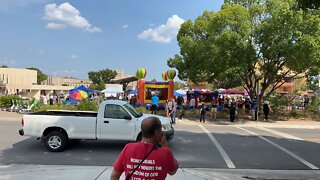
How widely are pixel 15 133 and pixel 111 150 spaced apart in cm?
560

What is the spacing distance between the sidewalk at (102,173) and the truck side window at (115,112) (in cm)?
272

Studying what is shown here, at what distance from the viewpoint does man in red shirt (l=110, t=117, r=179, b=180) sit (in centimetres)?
312

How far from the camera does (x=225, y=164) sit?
31.6 ft

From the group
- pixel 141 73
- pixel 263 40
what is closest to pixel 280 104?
pixel 263 40

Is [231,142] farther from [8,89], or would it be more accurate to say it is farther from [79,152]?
[8,89]

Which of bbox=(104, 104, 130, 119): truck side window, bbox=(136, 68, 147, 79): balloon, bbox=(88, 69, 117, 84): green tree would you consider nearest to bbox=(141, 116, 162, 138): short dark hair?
bbox=(104, 104, 130, 119): truck side window

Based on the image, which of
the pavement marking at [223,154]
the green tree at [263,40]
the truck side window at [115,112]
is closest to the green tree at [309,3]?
the pavement marking at [223,154]

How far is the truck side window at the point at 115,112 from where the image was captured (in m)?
10.7

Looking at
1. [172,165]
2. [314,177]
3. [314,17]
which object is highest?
[314,17]

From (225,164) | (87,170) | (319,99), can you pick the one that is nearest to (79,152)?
(87,170)

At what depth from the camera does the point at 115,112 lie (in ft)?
35.3

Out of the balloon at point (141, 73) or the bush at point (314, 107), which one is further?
the balloon at point (141, 73)

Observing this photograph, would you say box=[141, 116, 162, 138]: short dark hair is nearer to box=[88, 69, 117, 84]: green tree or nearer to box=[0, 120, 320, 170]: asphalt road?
box=[0, 120, 320, 170]: asphalt road

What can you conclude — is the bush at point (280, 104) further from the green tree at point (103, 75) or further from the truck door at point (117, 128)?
the green tree at point (103, 75)
